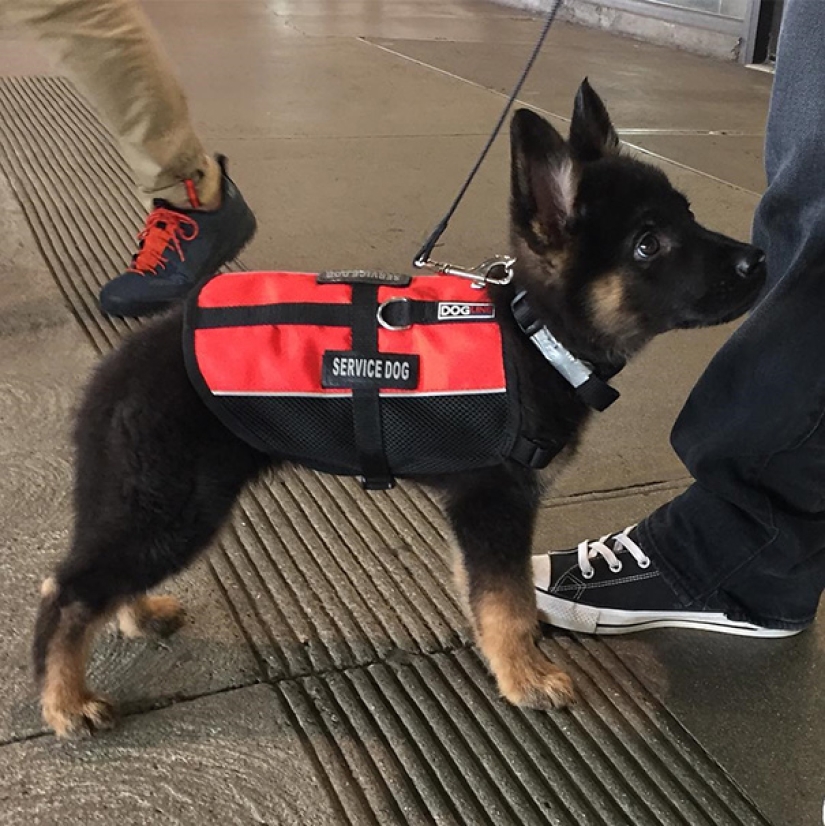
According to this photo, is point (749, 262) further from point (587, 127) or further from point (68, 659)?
point (68, 659)

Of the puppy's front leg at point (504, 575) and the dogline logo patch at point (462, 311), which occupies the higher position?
the dogline logo patch at point (462, 311)

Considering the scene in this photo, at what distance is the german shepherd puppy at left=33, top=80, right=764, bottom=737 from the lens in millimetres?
1993

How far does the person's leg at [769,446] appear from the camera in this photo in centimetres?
200

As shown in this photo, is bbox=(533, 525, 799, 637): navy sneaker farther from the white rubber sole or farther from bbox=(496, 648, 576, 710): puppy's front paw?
bbox=(496, 648, 576, 710): puppy's front paw

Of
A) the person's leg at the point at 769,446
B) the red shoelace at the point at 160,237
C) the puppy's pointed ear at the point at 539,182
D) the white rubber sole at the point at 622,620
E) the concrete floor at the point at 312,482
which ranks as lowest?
the concrete floor at the point at 312,482

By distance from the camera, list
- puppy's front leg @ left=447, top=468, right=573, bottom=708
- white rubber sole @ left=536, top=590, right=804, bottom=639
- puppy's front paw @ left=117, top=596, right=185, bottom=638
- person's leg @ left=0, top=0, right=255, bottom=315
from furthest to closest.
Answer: person's leg @ left=0, top=0, right=255, bottom=315 → white rubber sole @ left=536, top=590, right=804, bottom=639 → puppy's front paw @ left=117, top=596, right=185, bottom=638 → puppy's front leg @ left=447, top=468, right=573, bottom=708

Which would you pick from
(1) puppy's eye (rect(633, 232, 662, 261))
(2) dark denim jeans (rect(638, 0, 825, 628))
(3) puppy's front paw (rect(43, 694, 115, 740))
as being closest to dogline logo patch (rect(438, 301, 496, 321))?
(1) puppy's eye (rect(633, 232, 662, 261))

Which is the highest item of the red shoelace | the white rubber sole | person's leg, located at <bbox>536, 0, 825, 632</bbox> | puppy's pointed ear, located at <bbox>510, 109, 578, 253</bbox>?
puppy's pointed ear, located at <bbox>510, 109, 578, 253</bbox>

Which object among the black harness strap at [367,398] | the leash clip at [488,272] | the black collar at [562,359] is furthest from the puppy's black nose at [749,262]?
the black harness strap at [367,398]

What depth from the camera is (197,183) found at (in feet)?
13.4

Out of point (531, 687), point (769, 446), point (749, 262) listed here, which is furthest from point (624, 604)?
point (749, 262)

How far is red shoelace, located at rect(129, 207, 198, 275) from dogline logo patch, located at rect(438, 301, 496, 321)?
2197 mm

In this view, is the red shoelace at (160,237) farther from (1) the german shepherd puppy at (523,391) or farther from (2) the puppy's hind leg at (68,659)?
(2) the puppy's hind leg at (68,659)

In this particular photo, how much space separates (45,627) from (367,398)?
85 cm
